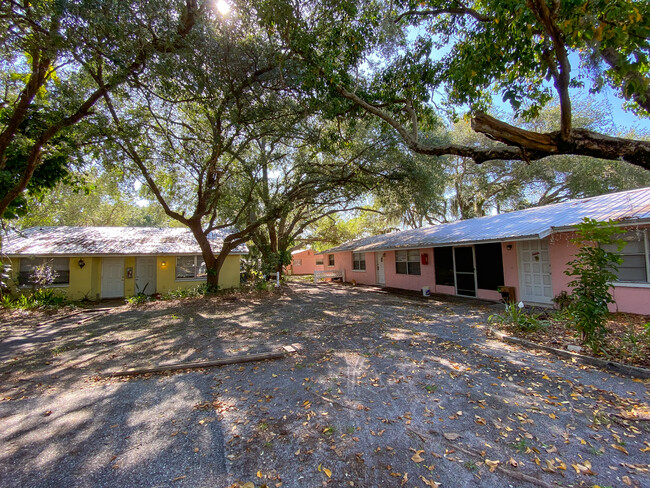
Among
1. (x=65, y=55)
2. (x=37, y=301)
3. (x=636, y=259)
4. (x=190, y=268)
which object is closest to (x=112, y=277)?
(x=37, y=301)

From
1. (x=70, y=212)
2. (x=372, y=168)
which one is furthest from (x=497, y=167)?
(x=70, y=212)

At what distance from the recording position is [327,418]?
3117mm

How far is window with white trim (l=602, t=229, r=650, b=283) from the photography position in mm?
7035

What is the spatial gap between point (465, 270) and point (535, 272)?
8.49 ft

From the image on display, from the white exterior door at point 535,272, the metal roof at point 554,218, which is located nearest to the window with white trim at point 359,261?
the metal roof at point 554,218

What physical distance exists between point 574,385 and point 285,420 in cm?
365

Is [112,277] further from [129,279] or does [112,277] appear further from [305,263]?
[305,263]

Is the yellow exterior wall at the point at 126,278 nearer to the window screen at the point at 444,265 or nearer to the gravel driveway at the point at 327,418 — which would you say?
the gravel driveway at the point at 327,418

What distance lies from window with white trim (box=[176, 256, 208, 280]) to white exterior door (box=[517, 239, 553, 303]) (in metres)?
14.0

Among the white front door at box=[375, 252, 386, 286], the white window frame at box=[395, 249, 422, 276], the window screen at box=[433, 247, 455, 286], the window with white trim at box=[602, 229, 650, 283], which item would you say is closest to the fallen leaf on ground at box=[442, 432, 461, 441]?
the window with white trim at box=[602, 229, 650, 283]

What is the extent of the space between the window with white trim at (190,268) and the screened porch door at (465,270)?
1216 cm

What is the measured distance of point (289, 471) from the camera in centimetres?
238

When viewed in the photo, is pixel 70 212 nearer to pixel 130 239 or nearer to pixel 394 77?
pixel 130 239

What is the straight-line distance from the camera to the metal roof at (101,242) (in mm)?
13203
